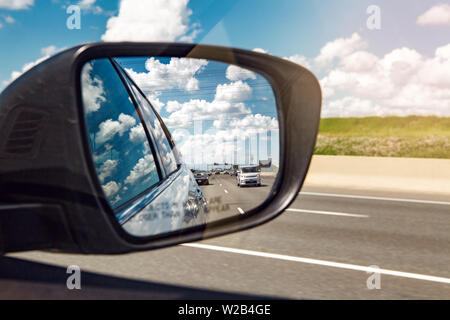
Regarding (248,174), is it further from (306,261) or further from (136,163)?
(306,261)

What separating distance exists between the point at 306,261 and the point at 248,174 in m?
4.00

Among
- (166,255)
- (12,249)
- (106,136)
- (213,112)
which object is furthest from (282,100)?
(166,255)

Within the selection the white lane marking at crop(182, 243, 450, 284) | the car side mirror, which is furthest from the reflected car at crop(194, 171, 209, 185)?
the white lane marking at crop(182, 243, 450, 284)

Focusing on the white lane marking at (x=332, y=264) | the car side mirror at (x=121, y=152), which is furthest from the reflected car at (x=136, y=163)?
the white lane marking at (x=332, y=264)

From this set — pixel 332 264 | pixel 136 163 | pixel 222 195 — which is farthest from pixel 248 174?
pixel 332 264

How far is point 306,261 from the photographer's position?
5633 mm

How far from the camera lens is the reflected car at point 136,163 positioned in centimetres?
163

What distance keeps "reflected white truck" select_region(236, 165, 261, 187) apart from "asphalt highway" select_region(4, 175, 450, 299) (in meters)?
0.14

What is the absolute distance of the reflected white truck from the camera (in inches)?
72.3

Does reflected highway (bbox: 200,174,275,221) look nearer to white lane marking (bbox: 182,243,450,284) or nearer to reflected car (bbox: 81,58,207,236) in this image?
reflected car (bbox: 81,58,207,236)

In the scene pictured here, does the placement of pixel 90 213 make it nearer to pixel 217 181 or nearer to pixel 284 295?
pixel 217 181
